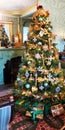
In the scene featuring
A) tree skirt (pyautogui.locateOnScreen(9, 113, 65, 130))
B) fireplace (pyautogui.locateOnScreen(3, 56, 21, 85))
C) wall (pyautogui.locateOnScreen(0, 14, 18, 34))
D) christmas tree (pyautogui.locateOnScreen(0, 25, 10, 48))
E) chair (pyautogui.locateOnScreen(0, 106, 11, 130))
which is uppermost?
wall (pyautogui.locateOnScreen(0, 14, 18, 34))

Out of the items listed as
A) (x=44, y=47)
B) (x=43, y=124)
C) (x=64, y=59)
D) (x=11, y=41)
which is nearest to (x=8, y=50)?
(x=11, y=41)

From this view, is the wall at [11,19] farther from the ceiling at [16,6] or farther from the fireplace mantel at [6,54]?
the fireplace mantel at [6,54]

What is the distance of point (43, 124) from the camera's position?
8.25ft

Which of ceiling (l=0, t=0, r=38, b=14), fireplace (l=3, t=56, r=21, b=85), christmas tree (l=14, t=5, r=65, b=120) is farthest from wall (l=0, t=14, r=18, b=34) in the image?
christmas tree (l=14, t=5, r=65, b=120)

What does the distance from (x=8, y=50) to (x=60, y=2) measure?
1.97m

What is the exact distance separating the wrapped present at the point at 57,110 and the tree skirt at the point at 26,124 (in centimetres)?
11

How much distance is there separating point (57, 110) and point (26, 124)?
64cm

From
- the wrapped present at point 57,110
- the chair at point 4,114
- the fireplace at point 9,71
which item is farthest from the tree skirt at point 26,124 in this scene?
the fireplace at point 9,71

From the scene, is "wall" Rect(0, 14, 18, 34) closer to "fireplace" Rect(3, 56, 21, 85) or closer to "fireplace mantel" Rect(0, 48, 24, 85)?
"fireplace mantel" Rect(0, 48, 24, 85)

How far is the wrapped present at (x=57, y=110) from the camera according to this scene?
2.78 metres

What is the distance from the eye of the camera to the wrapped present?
2777 millimetres

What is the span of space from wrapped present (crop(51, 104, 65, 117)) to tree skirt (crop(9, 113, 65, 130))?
110 millimetres

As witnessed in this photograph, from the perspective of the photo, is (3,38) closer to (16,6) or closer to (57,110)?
(16,6)

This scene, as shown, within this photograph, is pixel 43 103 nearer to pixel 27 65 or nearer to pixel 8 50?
pixel 27 65
